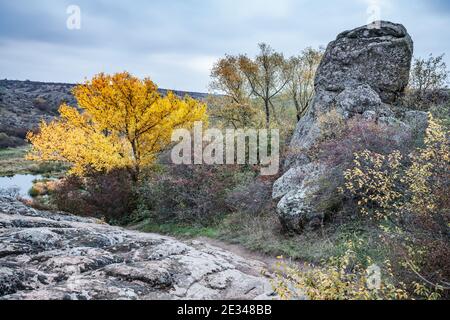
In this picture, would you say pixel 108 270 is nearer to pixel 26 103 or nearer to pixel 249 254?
pixel 249 254

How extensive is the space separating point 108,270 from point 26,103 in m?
101

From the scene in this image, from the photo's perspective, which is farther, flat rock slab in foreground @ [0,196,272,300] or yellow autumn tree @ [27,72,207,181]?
yellow autumn tree @ [27,72,207,181]

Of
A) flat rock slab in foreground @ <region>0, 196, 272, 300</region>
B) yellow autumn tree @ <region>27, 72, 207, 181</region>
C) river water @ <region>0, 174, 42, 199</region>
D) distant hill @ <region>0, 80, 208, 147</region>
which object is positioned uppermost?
distant hill @ <region>0, 80, 208, 147</region>

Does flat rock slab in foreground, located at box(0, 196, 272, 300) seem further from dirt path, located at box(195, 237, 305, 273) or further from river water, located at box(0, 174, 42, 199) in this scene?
river water, located at box(0, 174, 42, 199)

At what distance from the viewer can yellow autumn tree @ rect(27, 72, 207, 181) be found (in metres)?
17.0

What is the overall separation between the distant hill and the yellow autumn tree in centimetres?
4553

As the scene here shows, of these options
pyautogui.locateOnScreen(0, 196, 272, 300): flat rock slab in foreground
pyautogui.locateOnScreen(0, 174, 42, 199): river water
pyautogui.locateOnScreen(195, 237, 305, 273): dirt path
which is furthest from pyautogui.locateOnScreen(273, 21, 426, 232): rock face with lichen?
pyautogui.locateOnScreen(0, 174, 42, 199): river water

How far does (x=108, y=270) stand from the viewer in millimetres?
5070

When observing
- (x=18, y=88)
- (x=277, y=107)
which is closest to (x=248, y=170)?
(x=277, y=107)

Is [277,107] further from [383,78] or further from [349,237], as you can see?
[349,237]

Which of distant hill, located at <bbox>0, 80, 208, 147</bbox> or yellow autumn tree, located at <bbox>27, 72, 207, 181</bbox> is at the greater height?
distant hill, located at <bbox>0, 80, 208, 147</bbox>

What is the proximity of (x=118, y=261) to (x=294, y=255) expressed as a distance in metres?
4.80

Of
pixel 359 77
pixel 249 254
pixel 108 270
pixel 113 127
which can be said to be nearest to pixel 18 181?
pixel 113 127

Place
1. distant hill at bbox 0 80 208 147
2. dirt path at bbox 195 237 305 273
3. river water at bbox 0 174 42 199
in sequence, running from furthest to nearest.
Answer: distant hill at bbox 0 80 208 147, river water at bbox 0 174 42 199, dirt path at bbox 195 237 305 273
